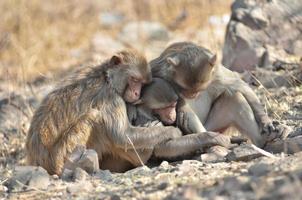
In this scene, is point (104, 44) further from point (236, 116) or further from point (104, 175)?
point (104, 175)

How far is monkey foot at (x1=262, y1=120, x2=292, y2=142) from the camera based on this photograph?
7.65 metres

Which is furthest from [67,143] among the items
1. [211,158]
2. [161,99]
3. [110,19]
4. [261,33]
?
[110,19]

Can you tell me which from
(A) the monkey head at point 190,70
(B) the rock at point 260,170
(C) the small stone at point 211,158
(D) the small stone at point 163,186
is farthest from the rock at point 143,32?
(B) the rock at point 260,170

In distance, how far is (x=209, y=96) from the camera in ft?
26.8

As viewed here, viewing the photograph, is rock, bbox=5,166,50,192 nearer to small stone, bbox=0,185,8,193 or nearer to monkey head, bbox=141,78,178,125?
small stone, bbox=0,185,8,193

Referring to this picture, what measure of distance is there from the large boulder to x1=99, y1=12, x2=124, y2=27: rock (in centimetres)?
695

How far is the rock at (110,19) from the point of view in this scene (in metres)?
18.0

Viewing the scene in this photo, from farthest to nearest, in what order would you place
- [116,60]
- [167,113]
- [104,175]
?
[116,60]
[167,113]
[104,175]

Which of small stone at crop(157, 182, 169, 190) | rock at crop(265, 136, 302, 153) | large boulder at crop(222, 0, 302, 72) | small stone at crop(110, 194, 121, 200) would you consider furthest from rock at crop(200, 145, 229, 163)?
large boulder at crop(222, 0, 302, 72)

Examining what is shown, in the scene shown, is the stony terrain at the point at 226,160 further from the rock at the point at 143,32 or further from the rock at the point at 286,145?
the rock at the point at 143,32

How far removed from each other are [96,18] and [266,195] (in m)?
13.7

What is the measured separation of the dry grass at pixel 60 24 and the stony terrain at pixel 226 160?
0.96m

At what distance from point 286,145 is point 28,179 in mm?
2297

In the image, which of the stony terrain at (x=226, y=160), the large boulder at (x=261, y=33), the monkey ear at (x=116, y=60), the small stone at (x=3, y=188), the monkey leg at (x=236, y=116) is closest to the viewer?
the stony terrain at (x=226, y=160)
